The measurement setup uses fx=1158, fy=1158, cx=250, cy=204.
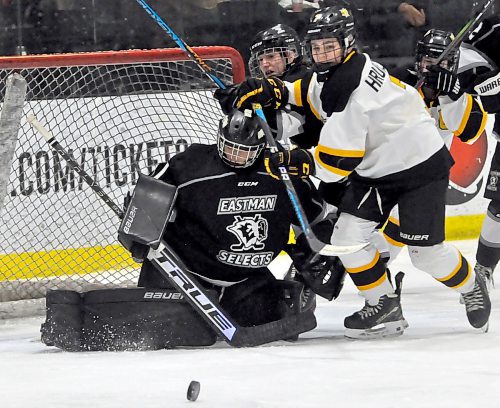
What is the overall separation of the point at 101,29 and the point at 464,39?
172 centimetres

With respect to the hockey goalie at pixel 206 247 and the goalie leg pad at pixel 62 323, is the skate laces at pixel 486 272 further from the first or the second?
the goalie leg pad at pixel 62 323

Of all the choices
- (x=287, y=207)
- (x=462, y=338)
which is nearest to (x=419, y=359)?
(x=462, y=338)

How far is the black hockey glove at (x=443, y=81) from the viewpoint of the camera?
3.56 meters

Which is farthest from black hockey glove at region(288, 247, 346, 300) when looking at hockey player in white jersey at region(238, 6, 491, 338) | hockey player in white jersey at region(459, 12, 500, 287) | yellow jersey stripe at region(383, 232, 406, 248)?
hockey player in white jersey at region(459, 12, 500, 287)

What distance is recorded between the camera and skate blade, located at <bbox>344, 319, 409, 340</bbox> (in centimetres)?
334

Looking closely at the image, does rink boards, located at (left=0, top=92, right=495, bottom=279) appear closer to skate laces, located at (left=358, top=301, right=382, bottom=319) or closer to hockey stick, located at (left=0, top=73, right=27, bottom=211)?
hockey stick, located at (left=0, top=73, right=27, bottom=211)

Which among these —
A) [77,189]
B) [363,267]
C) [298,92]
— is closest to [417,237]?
[363,267]

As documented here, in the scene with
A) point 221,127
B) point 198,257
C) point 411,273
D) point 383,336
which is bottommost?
point 411,273

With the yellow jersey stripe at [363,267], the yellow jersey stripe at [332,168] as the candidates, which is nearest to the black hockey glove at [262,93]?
the yellow jersey stripe at [332,168]

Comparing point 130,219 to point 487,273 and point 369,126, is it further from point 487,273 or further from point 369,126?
point 487,273

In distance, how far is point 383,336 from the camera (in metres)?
3.36

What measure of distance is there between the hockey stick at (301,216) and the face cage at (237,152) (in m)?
0.05

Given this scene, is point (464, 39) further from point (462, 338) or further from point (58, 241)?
point (58, 241)

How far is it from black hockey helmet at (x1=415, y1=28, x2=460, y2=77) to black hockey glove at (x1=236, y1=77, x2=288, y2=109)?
2.20 feet
